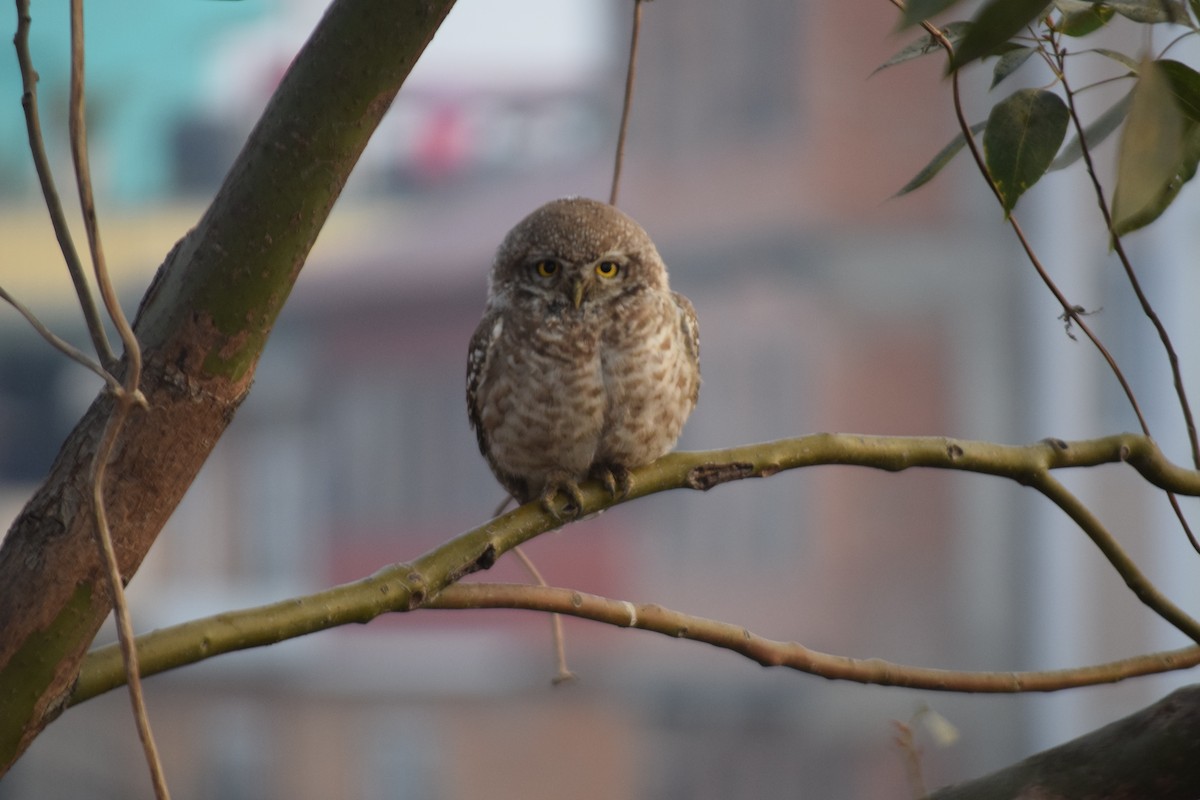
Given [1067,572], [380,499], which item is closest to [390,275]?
[380,499]

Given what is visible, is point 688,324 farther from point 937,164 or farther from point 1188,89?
point 1188,89

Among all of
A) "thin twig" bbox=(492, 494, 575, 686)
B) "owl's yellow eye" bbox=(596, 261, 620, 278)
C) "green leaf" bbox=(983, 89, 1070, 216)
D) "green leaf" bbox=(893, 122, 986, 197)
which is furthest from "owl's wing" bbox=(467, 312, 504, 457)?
"green leaf" bbox=(983, 89, 1070, 216)

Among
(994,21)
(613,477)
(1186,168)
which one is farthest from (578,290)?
(994,21)

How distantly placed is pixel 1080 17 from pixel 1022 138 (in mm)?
121

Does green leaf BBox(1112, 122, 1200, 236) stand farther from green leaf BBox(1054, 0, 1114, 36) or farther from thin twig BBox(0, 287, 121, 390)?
thin twig BBox(0, 287, 121, 390)

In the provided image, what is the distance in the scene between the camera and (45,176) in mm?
785

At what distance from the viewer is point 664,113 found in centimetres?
797

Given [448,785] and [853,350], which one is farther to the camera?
[448,785]

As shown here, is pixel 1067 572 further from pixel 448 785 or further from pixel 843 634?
pixel 448 785

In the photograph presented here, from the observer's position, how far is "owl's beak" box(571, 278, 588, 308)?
5.31 feet

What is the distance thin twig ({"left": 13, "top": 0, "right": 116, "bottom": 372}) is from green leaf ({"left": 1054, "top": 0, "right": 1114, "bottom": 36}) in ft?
2.19

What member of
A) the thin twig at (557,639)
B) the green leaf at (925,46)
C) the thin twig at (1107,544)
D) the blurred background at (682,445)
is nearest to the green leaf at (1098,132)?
the green leaf at (925,46)

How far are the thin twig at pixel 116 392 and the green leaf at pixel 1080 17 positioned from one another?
64cm

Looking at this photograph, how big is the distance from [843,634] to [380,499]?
306 centimetres
